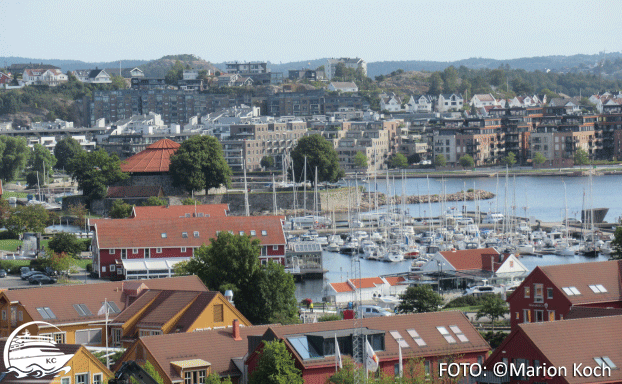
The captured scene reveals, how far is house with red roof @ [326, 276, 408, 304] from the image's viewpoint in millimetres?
26328

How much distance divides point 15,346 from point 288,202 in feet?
138

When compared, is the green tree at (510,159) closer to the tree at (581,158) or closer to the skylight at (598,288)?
the tree at (581,158)

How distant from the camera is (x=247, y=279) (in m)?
21.8

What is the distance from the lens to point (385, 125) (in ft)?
253

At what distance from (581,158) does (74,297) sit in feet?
199

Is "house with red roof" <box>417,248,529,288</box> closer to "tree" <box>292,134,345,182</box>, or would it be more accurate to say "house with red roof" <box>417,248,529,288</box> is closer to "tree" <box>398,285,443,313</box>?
"tree" <box>398,285,443,313</box>

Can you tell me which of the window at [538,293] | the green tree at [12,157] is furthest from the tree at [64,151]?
the window at [538,293]

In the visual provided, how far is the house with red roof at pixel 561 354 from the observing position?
41.5ft

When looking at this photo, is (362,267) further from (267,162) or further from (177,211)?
(267,162)

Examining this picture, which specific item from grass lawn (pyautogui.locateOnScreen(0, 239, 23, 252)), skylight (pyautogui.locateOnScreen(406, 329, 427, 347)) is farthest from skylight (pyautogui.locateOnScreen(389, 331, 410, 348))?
grass lawn (pyautogui.locateOnScreen(0, 239, 23, 252))

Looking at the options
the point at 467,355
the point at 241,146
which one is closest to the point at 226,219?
the point at 467,355

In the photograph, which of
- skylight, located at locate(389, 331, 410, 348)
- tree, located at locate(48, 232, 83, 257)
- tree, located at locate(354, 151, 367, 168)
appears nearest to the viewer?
skylight, located at locate(389, 331, 410, 348)

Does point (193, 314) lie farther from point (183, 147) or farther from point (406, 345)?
point (183, 147)

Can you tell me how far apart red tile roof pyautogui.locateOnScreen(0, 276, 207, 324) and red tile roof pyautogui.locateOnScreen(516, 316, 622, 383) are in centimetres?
806
